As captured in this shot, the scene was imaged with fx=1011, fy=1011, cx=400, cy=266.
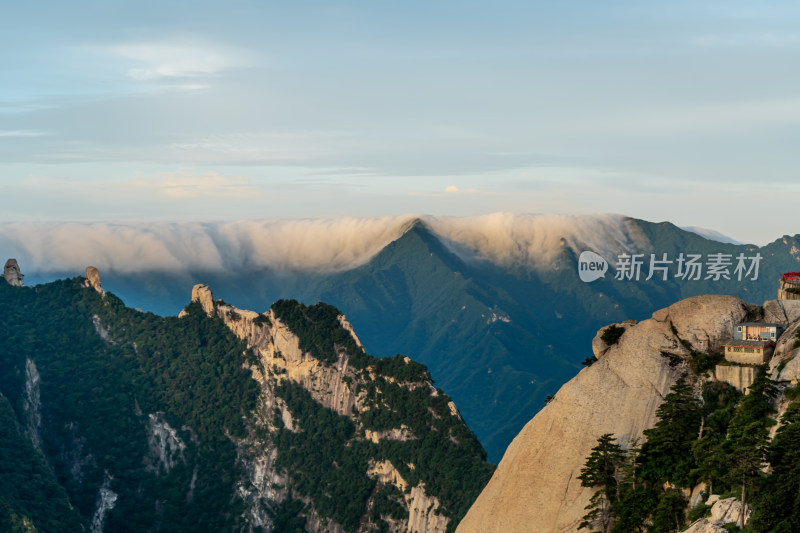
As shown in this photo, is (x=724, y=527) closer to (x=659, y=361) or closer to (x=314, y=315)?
(x=659, y=361)

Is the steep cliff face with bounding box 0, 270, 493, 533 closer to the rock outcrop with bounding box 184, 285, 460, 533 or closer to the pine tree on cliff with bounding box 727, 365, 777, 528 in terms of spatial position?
the rock outcrop with bounding box 184, 285, 460, 533

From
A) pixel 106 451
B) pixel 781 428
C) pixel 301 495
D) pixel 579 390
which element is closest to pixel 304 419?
pixel 301 495

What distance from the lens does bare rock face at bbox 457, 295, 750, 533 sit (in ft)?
216

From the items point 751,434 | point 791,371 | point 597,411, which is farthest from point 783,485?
point 597,411

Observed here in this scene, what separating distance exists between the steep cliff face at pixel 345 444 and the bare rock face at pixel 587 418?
8854 centimetres

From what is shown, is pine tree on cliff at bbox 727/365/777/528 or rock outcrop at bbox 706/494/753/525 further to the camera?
pine tree on cliff at bbox 727/365/777/528

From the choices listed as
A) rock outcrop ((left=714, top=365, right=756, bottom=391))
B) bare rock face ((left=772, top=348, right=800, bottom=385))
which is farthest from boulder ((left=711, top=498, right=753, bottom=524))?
rock outcrop ((left=714, top=365, right=756, bottom=391))

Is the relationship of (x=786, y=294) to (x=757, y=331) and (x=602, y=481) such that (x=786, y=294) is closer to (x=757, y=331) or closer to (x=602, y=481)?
(x=757, y=331)

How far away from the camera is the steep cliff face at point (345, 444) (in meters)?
166

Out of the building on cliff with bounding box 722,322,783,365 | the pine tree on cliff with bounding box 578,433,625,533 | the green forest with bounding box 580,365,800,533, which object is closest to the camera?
the green forest with bounding box 580,365,800,533

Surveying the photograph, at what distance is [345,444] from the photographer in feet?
607

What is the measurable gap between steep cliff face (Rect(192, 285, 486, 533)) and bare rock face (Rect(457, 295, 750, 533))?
290ft

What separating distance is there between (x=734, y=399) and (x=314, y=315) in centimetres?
13862

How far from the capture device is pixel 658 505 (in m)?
60.9
